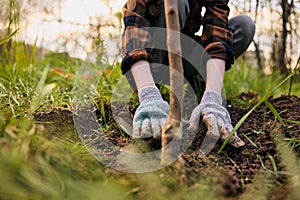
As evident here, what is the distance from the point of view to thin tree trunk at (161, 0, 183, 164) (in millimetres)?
825

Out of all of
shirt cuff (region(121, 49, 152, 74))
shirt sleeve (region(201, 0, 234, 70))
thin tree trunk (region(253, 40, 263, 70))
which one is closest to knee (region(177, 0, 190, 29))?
shirt sleeve (region(201, 0, 234, 70))

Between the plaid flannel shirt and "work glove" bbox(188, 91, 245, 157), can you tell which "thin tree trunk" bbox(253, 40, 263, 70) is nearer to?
the plaid flannel shirt

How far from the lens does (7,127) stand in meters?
0.72

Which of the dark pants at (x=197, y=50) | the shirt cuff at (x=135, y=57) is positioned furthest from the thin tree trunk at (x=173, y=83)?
the dark pants at (x=197, y=50)

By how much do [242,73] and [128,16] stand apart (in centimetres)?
140

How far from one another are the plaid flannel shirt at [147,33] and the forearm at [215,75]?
3 cm


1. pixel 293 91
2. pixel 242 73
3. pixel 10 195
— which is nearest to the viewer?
pixel 10 195

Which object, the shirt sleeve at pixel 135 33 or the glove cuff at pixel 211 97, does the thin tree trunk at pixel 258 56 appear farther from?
the glove cuff at pixel 211 97

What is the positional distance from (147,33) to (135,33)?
55mm

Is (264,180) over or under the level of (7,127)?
under

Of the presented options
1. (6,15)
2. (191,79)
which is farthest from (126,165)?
(6,15)

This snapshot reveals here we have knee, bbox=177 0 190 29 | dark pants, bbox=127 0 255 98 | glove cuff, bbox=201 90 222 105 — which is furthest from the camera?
dark pants, bbox=127 0 255 98

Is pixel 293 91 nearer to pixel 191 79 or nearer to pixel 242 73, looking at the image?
pixel 242 73

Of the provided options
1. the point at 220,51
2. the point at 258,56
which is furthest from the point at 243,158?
the point at 258,56
